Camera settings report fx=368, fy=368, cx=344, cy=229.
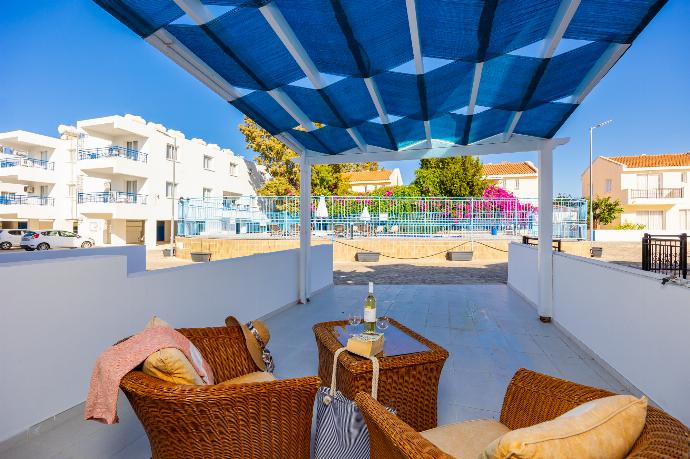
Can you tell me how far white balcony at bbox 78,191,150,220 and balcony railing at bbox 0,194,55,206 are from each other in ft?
20.3

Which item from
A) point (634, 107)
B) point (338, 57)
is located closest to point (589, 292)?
point (338, 57)

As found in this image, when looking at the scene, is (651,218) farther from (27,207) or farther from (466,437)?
(27,207)

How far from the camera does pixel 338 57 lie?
2982mm

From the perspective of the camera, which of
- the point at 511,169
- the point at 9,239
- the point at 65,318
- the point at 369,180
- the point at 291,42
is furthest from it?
the point at 369,180

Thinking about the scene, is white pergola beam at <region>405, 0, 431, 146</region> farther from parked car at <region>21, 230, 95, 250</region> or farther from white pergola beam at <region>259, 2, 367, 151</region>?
parked car at <region>21, 230, 95, 250</region>

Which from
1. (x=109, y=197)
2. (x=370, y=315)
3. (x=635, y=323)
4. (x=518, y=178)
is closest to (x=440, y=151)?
(x=635, y=323)

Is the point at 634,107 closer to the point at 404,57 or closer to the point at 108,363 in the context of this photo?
the point at 404,57

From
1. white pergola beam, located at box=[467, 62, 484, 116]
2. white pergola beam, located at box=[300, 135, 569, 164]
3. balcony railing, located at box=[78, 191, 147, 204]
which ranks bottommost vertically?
white pergola beam, located at box=[300, 135, 569, 164]

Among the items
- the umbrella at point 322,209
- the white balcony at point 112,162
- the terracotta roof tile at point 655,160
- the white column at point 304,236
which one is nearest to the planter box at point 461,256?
the umbrella at point 322,209

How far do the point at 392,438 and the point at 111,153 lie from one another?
2577 cm

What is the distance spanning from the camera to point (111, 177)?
23.0 meters

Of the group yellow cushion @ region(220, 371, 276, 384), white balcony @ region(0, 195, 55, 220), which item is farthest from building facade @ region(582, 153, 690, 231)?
white balcony @ region(0, 195, 55, 220)

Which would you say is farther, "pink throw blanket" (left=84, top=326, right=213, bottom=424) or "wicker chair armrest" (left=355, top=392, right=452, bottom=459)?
"pink throw blanket" (left=84, top=326, right=213, bottom=424)

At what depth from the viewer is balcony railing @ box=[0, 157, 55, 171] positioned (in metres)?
26.0
